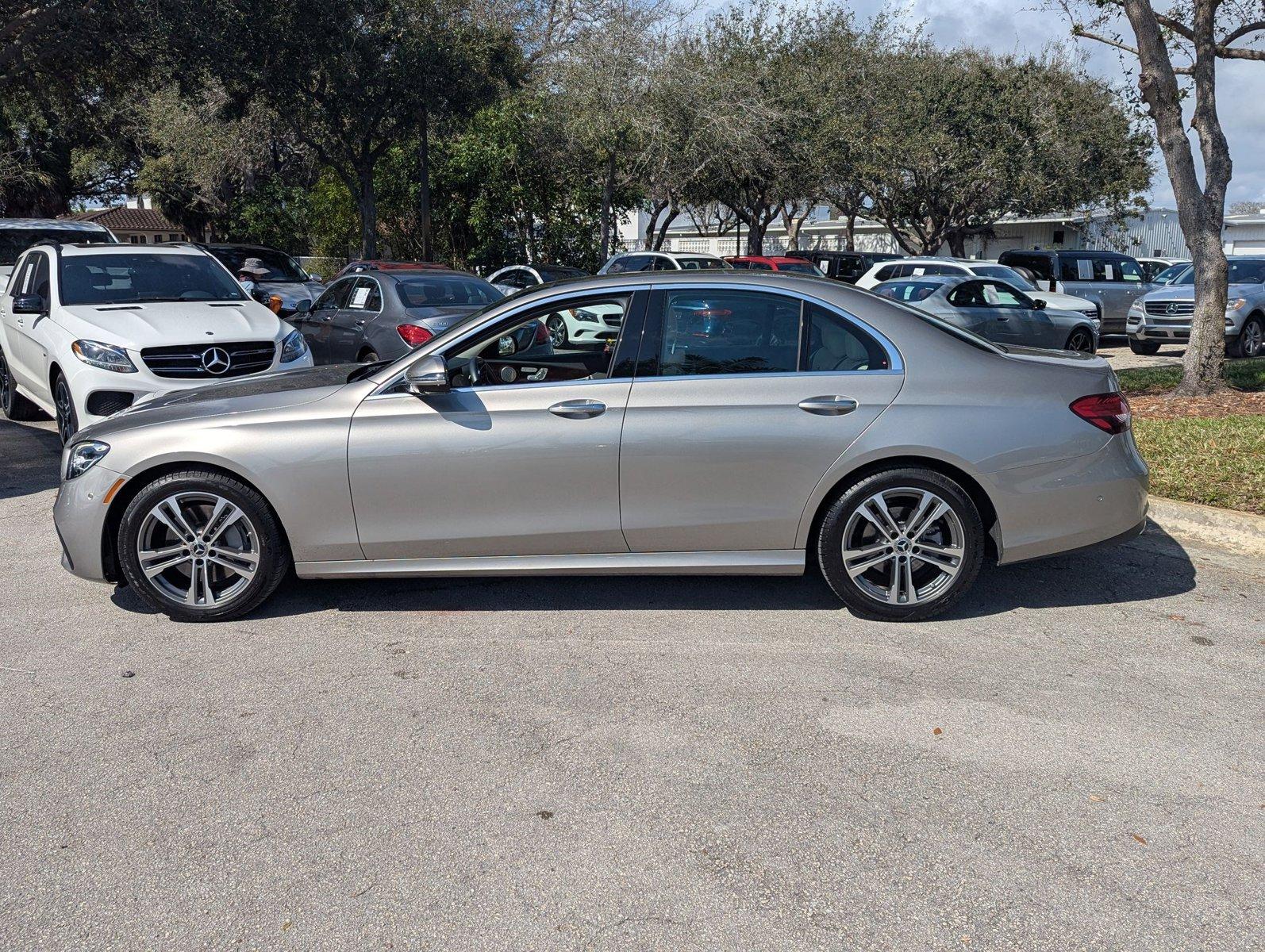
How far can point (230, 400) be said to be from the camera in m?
5.79

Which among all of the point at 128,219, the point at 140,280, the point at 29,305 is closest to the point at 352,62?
the point at 140,280

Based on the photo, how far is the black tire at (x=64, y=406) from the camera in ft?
30.0

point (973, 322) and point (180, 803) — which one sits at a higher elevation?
point (973, 322)

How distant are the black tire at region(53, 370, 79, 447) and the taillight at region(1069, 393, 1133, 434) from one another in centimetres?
746

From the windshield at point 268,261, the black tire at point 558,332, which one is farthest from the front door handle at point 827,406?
the windshield at point 268,261

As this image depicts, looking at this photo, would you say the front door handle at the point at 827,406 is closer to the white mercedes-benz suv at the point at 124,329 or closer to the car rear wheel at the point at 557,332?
the car rear wheel at the point at 557,332

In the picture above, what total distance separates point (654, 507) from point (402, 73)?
20.0 m

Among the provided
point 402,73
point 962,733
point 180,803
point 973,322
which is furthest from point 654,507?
point 402,73

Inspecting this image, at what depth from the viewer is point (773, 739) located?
4.28 meters

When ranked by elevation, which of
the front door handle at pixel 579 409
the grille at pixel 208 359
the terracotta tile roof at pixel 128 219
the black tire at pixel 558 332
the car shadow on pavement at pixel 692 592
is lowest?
the car shadow on pavement at pixel 692 592

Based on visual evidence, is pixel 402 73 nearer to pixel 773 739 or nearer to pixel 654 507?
pixel 654 507

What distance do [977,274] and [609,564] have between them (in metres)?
16.1

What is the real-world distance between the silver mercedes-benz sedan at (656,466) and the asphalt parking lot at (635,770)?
340 mm

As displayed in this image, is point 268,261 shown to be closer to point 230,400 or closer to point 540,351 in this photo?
point 230,400
